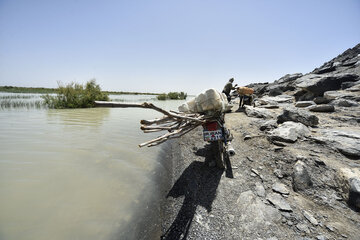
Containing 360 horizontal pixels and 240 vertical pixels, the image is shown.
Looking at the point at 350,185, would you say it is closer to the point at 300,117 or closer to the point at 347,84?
the point at 300,117

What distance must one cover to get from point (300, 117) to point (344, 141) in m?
1.77

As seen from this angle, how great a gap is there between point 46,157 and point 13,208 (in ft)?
7.18

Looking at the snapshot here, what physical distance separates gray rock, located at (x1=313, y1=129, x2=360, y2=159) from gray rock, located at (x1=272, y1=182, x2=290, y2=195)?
191 centimetres

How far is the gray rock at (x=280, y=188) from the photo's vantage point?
2.50 metres

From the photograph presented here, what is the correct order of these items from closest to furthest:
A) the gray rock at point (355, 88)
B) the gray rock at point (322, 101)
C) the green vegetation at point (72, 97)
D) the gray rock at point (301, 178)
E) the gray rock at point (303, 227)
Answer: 1. the gray rock at point (303, 227)
2. the gray rock at point (301, 178)
3. the gray rock at point (322, 101)
4. the gray rock at point (355, 88)
5. the green vegetation at point (72, 97)

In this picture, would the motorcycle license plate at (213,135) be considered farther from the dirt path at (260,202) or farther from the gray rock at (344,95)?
the gray rock at (344,95)

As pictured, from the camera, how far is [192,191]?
2891mm

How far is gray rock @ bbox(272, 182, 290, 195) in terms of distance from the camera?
250cm

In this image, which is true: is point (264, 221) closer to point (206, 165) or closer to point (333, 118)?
point (206, 165)

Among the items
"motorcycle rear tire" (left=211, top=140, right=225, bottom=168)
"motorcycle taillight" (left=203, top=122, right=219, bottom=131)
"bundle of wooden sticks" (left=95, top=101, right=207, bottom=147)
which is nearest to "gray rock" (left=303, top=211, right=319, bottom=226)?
"motorcycle rear tire" (left=211, top=140, right=225, bottom=168)

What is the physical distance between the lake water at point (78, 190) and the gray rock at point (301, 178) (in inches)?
113

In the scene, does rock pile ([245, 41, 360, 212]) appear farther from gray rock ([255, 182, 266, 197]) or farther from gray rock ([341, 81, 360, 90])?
gray rock ([255, 182, 266, 197])

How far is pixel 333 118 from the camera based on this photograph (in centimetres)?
536

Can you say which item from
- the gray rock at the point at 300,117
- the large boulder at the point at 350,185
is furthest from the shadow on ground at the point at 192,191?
the gray rock at the point at 300,117
